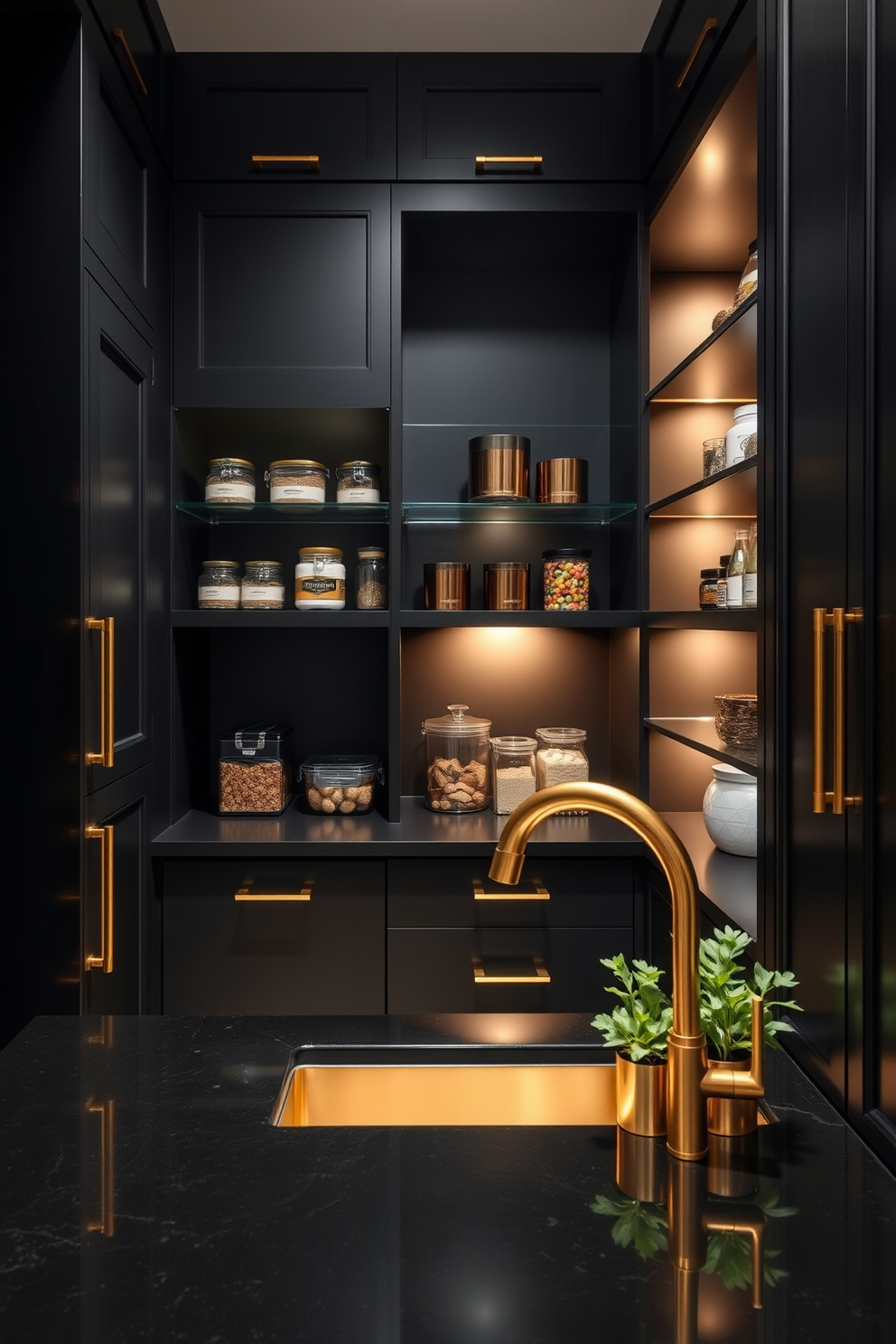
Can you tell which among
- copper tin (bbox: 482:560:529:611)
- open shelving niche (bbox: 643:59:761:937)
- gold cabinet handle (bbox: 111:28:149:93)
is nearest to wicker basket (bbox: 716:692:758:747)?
open shelving niche (bbox: 643:59:761:937)

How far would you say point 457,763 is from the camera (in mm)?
2465

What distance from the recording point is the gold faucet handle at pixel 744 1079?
0.80m

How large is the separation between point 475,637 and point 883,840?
1786 millimetres

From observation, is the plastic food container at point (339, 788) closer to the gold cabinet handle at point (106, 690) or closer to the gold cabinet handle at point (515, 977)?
the gold cabinet handle at point (515, 977)

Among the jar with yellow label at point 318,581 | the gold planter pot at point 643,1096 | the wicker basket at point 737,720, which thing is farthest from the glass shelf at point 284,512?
the gold planter pot at point 643,1096

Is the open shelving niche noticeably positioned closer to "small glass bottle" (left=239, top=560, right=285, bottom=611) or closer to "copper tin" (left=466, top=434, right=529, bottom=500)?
"copper tin" (left=466, top=434, right=529, bottom=500)

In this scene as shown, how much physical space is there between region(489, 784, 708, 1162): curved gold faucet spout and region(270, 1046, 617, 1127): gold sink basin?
193mm

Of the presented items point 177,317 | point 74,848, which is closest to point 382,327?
point 177,317

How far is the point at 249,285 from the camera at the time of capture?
2348 millimetres

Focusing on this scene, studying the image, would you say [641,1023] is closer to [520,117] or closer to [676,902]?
[676,902]

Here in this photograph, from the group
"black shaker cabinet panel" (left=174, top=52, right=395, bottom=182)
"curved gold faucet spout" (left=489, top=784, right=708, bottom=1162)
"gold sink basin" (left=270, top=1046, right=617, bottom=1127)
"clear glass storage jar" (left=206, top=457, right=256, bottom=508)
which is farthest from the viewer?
"clear glass storage jar" (left=206, top=457, right=256, bottom=508)

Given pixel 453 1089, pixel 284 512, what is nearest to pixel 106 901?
pixel 453 1089

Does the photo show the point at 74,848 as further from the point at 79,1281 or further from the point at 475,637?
the point at 475,637

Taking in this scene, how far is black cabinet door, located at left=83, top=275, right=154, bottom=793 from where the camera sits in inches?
68.0
